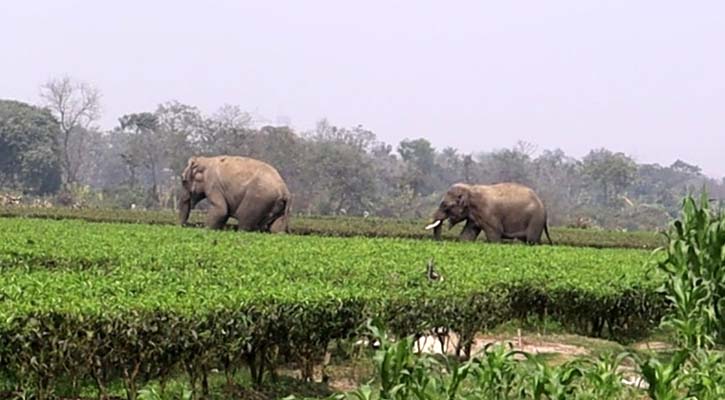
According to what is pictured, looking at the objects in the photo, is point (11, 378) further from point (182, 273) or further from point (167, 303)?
point (182, 273)

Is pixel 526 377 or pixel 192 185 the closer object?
pixel 526 377

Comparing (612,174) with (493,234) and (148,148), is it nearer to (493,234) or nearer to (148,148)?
(148,148)

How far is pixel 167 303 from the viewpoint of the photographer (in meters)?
5.11

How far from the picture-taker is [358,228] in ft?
70.7

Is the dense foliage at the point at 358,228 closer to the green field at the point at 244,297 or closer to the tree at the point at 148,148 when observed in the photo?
the green field at the point at 244,297

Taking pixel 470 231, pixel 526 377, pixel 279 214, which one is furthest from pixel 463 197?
pixel 526 377

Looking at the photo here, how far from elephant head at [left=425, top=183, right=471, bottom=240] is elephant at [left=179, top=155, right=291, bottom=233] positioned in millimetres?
3249

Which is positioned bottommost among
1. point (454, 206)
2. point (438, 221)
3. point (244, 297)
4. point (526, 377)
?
point (526, 377)

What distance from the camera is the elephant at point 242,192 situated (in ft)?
58.7

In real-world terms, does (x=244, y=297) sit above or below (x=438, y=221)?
below

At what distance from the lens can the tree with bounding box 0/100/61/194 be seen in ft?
123

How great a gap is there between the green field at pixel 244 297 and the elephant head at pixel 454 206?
23.5 feet

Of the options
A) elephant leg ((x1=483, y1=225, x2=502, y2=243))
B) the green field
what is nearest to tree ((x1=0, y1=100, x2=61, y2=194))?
elephant leg ((x1=483, y1=225, x2=502, y2=243))

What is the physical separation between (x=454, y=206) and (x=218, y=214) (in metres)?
4.88
